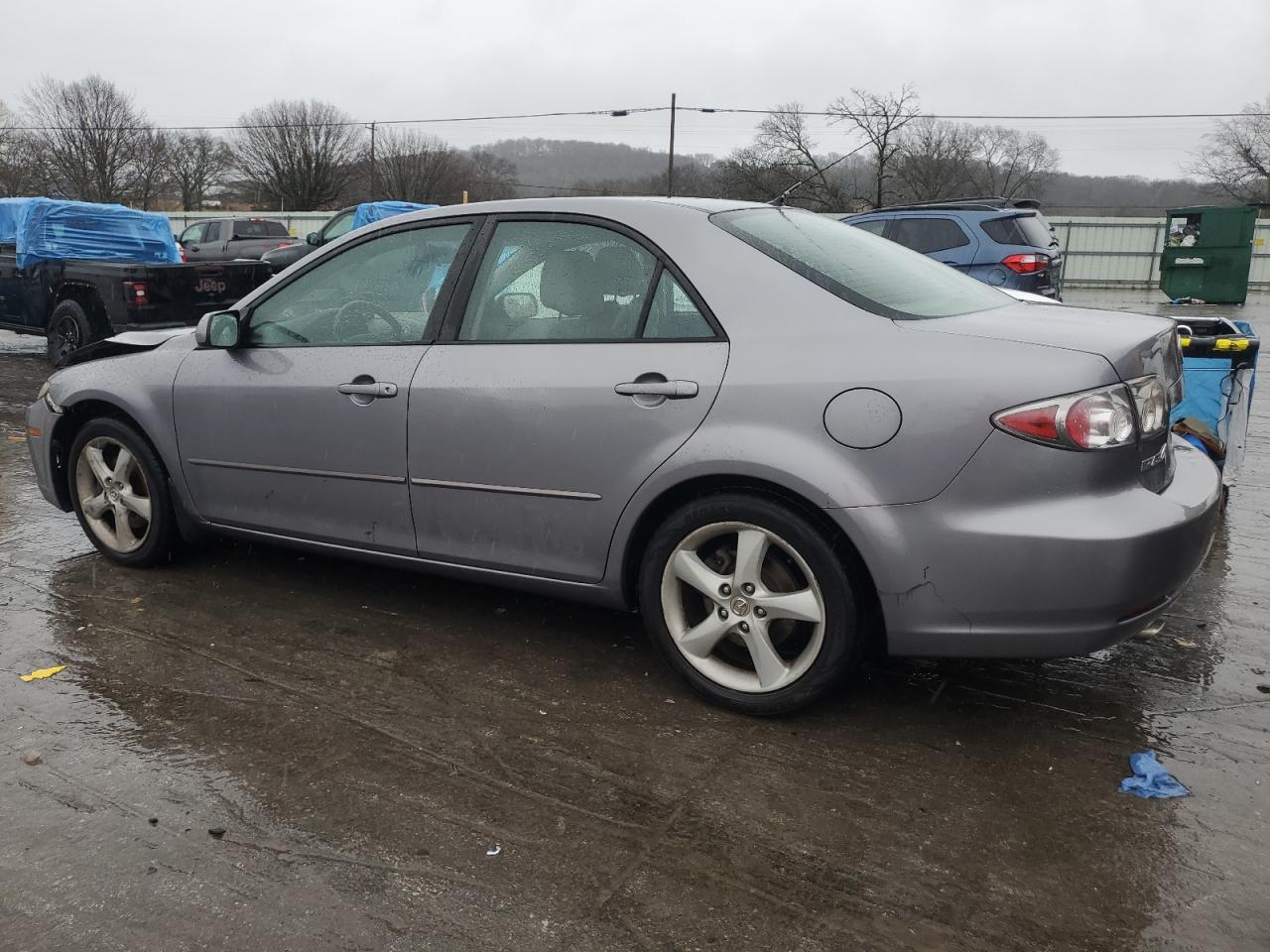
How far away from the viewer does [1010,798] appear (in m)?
2.75

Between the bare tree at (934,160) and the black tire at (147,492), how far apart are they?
170 feet

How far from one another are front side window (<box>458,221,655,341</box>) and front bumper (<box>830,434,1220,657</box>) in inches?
41.4

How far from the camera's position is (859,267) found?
11.0 feet

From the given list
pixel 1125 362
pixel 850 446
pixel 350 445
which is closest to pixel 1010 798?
pixel 850 446

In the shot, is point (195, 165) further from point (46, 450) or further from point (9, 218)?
point (46, 450)

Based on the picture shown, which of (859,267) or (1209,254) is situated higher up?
(1209,254)

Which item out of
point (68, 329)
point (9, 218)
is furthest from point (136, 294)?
point (9, 218)

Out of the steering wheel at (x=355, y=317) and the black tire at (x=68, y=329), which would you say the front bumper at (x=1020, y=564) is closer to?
the steering wheel at (x=355, y=317)

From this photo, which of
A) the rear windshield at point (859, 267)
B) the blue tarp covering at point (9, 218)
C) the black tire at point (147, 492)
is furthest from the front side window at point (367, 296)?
the blue tarp covering at point (9, 218)

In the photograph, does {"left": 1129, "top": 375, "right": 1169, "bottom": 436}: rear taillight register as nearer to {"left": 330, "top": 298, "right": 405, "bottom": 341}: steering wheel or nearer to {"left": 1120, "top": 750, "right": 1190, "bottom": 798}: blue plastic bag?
{"left": 1120, "top": 750, "right": 1190, "bottom": 798}: blue plastic bag

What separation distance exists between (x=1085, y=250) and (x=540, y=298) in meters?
28.7

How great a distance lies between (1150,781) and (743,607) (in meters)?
1.21

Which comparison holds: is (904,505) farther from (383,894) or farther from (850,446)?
(383,894)

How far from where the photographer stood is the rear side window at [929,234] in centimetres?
1228
